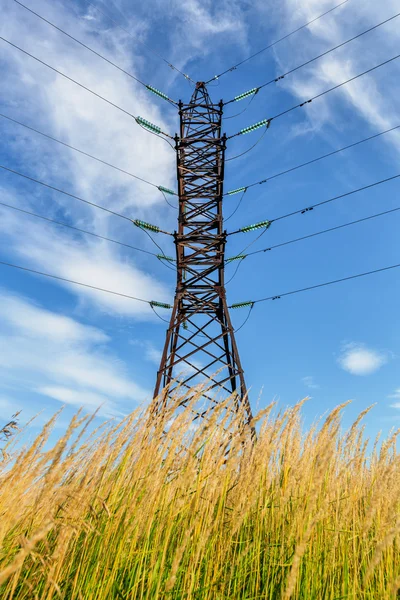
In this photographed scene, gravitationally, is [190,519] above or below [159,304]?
below

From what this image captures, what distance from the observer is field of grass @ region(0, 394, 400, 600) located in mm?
2557

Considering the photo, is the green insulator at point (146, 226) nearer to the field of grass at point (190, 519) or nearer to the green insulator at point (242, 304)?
the green insulator at point (242, 304)

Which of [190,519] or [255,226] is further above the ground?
[255,226]

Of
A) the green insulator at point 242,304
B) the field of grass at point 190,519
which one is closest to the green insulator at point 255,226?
the green insulator at point 242,304

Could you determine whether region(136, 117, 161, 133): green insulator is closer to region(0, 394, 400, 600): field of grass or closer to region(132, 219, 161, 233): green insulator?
region(132, 219, 161, 233): green insulator

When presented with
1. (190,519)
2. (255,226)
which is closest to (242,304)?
(255,226)

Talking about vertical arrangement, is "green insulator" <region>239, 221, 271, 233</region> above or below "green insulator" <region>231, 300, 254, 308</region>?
above

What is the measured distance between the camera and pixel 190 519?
2861 mm

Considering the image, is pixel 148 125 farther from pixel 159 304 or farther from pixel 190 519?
pixel 190 519

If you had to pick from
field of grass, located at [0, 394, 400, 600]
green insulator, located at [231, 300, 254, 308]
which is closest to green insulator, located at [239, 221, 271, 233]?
green insulator, located at [231, 300, 254, 308]

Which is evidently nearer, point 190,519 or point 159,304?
point 190,519

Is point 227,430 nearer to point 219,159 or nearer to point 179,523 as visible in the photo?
point 179,523

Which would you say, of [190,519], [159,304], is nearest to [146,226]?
[159,304]

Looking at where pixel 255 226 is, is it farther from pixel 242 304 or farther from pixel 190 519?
pixel 190 519
